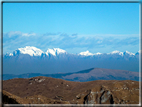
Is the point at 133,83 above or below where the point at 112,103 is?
above

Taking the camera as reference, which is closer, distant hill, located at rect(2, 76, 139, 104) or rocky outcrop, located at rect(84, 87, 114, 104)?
distant hill, located at rect(2, 76, 139, 104)

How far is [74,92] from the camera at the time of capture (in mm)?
38812

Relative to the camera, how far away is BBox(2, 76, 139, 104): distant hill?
30.9 m

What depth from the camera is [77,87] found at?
4203 cm

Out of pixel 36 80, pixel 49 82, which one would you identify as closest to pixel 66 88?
pixel 49 82

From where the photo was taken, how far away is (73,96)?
36.3m

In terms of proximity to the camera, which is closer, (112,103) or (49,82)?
(112,103)

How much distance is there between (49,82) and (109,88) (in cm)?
1567

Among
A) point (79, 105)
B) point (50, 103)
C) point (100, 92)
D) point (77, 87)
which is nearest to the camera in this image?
point (50, 103)

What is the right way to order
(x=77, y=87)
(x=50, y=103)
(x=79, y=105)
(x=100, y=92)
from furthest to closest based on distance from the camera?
(x=77, y=87), (x=100, y=92), (x=79, y=105), (x=50, y=103)

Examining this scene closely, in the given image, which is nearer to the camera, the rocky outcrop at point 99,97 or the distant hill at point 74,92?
the distant hill at point 74,92

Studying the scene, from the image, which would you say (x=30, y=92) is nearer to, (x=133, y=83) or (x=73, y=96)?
(x=73, y=96)

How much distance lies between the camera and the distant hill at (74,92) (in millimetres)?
30856

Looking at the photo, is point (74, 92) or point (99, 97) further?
point (74, 92)
